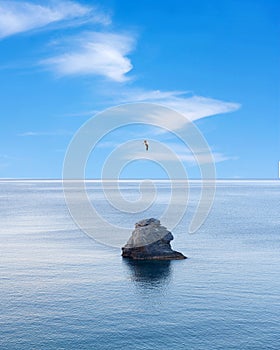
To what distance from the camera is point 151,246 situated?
422ft

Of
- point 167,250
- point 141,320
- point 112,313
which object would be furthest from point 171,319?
point 167,250

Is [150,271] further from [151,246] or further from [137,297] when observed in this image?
[137,297]

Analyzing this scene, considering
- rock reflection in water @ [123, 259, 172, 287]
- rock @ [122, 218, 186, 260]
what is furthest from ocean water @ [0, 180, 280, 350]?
rock @ [122, 218, 186, 260]

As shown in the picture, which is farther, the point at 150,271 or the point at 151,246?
the point at 151,246

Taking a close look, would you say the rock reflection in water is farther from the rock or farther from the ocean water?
the rock

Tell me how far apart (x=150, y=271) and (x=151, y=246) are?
13119mm

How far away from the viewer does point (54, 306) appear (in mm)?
85500

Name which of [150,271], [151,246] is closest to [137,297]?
[150,271]

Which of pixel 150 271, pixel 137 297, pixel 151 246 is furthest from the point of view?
pixel 151 246

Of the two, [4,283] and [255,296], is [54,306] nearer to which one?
[4,283]

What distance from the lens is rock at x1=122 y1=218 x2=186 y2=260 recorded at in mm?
127750

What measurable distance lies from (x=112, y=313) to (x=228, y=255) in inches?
2318

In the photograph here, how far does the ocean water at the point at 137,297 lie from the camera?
232 feet

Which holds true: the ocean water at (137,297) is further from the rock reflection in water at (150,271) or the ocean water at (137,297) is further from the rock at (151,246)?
the rock at (151,246)
